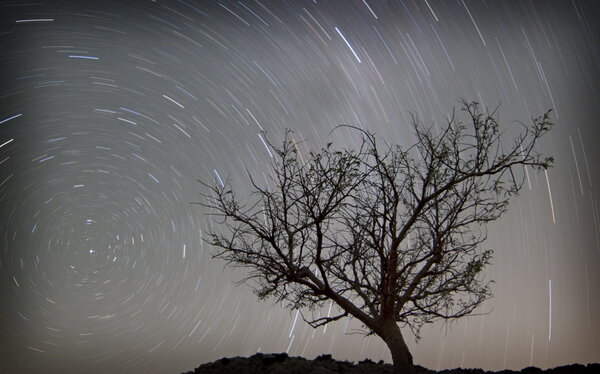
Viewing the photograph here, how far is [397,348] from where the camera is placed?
6.55 meters

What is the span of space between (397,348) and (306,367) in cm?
172

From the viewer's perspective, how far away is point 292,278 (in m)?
6.56

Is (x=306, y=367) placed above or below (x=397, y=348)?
below

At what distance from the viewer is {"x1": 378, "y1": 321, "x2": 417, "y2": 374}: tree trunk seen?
Answer: 21.0ft

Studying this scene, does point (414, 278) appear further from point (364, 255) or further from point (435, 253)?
point (364, 255)

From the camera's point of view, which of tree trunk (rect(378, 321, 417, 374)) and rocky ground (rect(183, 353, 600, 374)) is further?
rocky ground (rect(183, 353, 600, 374))

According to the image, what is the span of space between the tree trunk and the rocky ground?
1.00m

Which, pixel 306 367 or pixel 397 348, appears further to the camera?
pixel 306 367

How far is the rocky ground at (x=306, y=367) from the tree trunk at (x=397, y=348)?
1.00 m

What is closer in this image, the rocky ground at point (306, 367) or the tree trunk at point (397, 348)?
the tree trunk at point (397, 348)

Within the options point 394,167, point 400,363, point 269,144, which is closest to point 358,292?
point 400,363

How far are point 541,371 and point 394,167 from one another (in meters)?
5.14

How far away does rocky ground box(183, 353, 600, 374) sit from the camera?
7357 mm

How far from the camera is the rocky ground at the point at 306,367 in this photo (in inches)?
290
